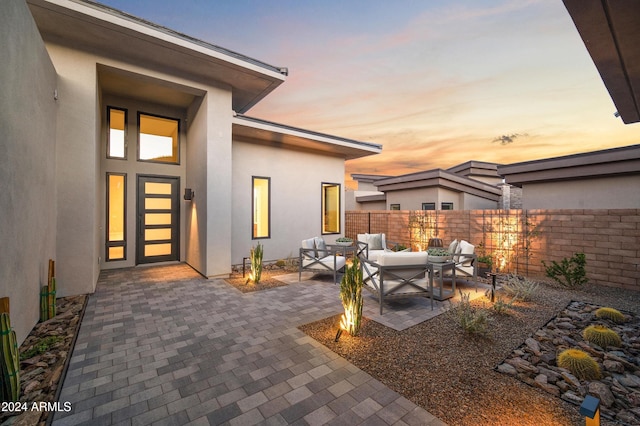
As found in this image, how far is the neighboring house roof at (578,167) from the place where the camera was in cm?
712

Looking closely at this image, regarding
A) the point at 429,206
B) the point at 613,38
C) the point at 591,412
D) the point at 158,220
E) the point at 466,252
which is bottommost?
the point at 591,412

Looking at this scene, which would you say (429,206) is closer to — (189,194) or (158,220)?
(189,194)

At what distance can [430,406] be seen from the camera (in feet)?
7.00

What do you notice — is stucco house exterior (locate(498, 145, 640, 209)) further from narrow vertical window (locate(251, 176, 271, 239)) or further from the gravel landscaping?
narrow vertical window (locate(251, 176, 271, 239))

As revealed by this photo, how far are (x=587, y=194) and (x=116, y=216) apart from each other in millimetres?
14331

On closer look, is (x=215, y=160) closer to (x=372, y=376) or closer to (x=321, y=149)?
(x=321, y=149)

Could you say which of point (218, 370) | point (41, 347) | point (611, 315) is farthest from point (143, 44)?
point (611, 315)

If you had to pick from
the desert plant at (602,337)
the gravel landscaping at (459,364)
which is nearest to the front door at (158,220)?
the gravel landscaping at (459,364)

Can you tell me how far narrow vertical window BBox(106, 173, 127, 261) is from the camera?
734 centimetres

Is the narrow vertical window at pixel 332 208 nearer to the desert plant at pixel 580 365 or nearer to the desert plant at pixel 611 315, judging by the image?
the desert plant at pixel 611 315

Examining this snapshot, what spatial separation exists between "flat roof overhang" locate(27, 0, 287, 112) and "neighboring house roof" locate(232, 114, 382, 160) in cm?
102

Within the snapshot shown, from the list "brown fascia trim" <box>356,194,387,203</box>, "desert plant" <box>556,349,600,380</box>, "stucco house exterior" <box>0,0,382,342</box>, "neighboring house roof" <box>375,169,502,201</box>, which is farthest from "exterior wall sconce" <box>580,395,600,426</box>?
"brown fascia trim" <box>356,194,387,203</box>

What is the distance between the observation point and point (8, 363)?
2.12 meters

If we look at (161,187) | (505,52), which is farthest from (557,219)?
(161,187)
